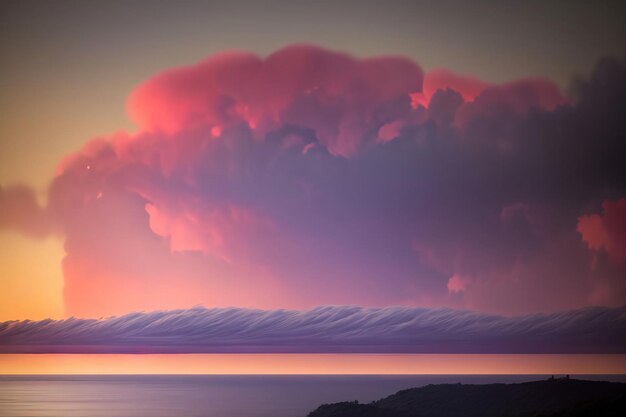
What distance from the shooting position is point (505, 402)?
2777 cm

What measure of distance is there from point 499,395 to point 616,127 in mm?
10744

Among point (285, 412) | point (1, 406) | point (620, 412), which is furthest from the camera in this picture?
point (1, 406)

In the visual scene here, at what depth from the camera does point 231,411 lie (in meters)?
37.8

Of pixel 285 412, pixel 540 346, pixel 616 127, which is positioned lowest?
pixel 285 412

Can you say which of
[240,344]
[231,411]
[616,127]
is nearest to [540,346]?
[616,127]

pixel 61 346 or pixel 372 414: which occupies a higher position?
pixel 61 346

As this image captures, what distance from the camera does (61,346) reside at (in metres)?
27.7

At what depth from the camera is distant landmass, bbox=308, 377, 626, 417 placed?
23906mm

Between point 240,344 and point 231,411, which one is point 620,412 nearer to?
point 240,344

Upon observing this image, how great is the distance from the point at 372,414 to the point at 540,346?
635 cm

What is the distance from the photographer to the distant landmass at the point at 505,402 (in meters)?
23.9

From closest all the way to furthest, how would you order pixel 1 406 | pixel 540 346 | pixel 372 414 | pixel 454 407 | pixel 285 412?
1. pixel 540 346
2. pixel 372 414
3. pixel 454 407
4. pixel 285 412
5. pixel 1 406

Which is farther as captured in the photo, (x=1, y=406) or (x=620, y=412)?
(x=1, y=406)

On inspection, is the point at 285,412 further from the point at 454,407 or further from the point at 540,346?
the point at 540,346
